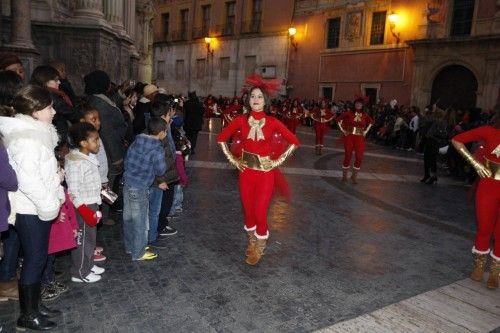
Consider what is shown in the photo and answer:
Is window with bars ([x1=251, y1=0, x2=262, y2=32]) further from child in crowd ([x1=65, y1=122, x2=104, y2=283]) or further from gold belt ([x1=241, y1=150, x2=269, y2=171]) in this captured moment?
child in crowd ([x1=65, y1=122, x2=104, y2=283])

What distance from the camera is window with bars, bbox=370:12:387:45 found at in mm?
23547

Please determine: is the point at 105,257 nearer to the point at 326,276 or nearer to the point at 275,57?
the point at 326,276

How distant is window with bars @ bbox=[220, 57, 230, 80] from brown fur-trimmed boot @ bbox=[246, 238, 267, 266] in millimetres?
30728

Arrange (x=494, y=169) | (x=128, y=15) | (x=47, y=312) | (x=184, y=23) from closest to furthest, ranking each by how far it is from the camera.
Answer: (x=47, y=312) < (x=494, y=169) < (x=128, y=15) < (x=184, y=23)

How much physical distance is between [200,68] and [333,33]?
14.5m

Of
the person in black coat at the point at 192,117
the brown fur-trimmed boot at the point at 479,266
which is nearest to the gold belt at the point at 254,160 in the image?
the brown fur-trimmed boot at the point at 479,266

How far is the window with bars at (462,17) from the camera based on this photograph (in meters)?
19.9

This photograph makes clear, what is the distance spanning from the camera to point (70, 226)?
3607 mm

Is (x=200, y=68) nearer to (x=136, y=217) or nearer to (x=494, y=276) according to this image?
(x=136, y=217)

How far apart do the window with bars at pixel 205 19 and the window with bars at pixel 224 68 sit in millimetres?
3663

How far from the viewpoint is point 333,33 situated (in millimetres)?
26484

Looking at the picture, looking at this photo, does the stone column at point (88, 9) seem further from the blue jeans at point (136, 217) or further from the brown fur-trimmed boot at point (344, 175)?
the blue jeans at point (136, 217)

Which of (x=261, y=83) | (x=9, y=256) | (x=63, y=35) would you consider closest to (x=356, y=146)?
(x=261, y=83)

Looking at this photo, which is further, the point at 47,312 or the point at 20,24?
the point at 20,24
